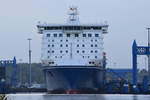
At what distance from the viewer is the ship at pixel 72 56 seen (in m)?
106

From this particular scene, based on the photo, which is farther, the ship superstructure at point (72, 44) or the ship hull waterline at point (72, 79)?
the ship superstructure at point (72, 44)

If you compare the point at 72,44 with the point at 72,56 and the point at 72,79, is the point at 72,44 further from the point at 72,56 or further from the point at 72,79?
the point at 72,79

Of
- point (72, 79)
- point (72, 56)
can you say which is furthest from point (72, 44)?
point (72, 79)

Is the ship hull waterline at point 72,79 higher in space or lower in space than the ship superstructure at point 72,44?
lower

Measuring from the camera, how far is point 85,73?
105812 mm

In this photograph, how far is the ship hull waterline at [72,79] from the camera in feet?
346

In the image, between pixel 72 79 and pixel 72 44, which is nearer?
pixel 72 79

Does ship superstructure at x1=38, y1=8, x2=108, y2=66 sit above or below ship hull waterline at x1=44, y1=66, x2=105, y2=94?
above

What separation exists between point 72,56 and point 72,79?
3.31 metres

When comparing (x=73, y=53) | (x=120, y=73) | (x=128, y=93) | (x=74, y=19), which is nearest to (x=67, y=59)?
(x=73, y=53)

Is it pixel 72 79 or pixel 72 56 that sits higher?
pixel 72 56

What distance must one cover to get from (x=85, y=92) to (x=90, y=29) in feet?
30.0

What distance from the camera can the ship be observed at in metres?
106

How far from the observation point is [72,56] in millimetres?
106500
